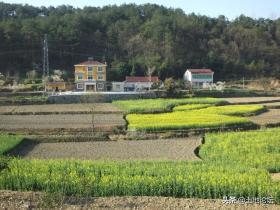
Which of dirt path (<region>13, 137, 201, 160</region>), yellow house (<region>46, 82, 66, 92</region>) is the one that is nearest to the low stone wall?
yellow house (<region>46, 82, 66, 92</region>)

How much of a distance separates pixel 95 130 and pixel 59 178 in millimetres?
15172

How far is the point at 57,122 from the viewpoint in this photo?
33844 millimetres

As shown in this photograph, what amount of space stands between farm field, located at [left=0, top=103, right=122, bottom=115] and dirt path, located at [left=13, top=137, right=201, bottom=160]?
1131cm

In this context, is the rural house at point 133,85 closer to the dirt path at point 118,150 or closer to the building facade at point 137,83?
the building facade at point 137,83

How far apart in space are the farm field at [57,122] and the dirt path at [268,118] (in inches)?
344

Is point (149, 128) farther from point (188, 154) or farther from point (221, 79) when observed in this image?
point (221, 79)

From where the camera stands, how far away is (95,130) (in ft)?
99.9

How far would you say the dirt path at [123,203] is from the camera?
526 inches

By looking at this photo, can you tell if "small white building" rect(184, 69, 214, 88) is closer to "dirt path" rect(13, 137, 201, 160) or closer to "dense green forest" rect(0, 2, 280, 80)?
"dense green forest" rect(0, 2, 280, 80)

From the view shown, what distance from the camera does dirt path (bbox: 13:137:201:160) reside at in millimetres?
22391

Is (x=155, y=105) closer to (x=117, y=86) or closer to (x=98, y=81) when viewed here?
(x=117, y=86)

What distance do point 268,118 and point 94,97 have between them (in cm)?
1464

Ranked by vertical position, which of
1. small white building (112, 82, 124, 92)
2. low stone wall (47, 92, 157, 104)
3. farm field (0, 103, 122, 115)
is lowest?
farm field (0, 103, 122, 115)

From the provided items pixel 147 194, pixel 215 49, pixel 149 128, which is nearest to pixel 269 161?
pixel 147 194
